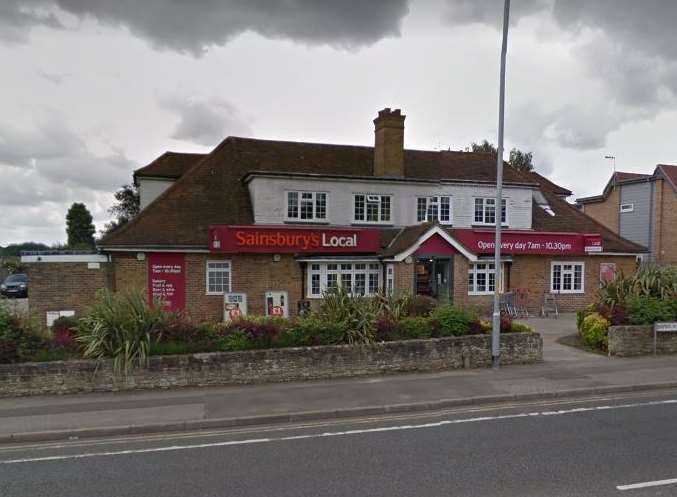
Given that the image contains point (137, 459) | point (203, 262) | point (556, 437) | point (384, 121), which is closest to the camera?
point (137, 459)

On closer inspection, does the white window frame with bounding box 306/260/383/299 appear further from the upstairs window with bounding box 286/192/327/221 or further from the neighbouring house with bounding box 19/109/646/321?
the upstairs window with bounding box 286/192/327/221

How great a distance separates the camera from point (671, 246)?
3253 cm

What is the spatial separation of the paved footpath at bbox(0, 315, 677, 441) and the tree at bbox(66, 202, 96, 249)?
78.6 meters

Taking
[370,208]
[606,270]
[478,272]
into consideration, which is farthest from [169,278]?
[606,270]

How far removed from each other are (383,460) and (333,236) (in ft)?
46.7

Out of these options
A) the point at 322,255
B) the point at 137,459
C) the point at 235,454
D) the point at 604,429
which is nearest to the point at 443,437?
the point at 604,429

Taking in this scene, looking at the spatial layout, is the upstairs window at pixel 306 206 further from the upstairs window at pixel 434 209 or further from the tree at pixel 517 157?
the tree at pixel 517 157

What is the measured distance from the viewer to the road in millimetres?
5458

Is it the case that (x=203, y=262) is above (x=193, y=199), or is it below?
below

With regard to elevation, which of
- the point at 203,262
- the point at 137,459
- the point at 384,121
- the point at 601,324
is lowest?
the point at 137,459

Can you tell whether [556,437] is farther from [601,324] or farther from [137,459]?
[601,324]

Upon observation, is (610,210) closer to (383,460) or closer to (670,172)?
(670,172)

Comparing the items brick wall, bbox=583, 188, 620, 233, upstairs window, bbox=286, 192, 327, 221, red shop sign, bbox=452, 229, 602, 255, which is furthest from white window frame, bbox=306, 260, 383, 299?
brick wall, bbox=583, 188, 620, 233

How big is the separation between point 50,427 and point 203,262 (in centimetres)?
1177
